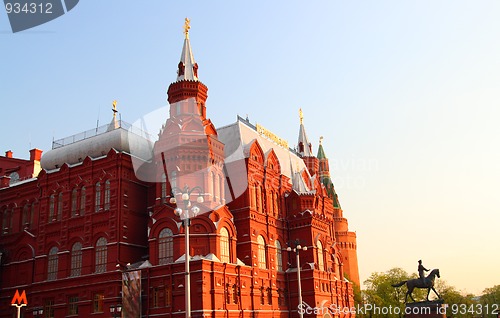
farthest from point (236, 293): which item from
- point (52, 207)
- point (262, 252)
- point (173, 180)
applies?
point (52, 207)

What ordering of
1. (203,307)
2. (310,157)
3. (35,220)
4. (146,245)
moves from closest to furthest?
(203,307)
(146,245)
(35,220)
(310,157)

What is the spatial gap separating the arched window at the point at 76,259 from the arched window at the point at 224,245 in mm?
12189

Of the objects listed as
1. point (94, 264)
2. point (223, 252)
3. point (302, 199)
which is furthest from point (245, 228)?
point (94, 264)

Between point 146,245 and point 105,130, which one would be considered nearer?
point 146,245

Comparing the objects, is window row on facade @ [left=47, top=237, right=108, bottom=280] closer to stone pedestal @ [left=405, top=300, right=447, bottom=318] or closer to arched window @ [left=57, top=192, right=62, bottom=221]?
arched window @ [left=57, top=192, right=62, bottom=221]

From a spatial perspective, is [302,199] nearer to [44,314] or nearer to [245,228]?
[245,228]

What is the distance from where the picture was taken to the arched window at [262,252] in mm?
46247

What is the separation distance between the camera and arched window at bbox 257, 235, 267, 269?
→ 46.2 m

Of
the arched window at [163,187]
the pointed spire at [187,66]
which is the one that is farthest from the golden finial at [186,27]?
the arched window at [163,187]

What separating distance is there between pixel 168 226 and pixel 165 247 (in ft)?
5.50

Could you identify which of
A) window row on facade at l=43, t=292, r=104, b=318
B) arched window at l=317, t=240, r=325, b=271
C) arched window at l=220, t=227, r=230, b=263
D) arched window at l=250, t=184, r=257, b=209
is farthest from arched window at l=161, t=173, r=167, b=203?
arched window at l=317, t=240, r=325, b=271

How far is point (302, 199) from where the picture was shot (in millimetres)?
51469

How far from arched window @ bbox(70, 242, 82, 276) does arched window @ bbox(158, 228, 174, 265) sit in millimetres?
7777

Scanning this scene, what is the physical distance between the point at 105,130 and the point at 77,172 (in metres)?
5.28
